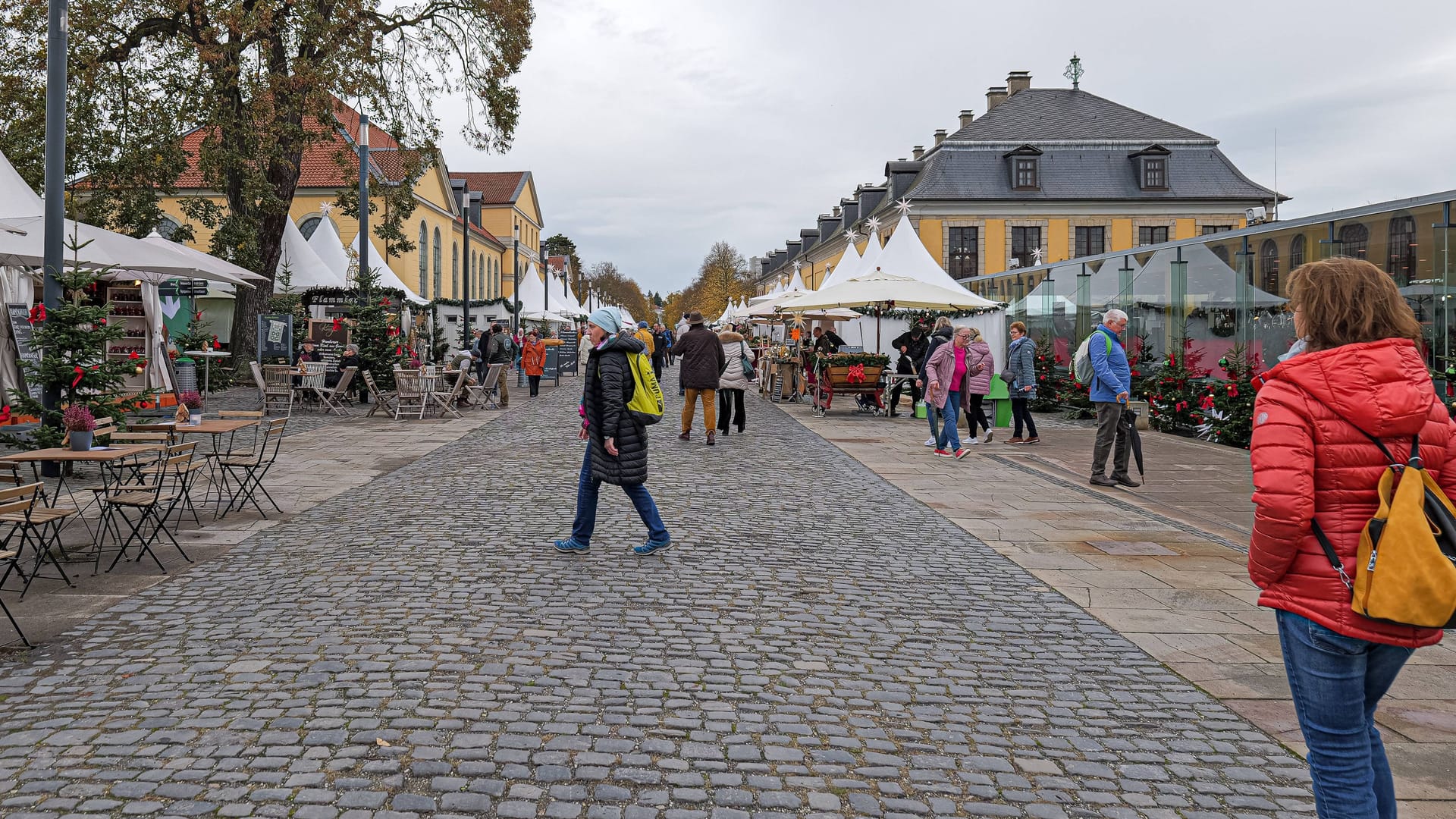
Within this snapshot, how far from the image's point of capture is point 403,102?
24.7 m

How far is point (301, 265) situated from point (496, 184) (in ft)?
206

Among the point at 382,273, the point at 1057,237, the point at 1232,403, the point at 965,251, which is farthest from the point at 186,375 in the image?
the point at 1057,237

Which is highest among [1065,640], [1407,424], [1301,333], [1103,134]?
[1103,134]

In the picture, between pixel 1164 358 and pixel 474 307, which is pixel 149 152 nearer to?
pixel 474 307

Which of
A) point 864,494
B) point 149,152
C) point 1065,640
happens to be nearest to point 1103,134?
point 149,152

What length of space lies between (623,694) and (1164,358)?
589 inches

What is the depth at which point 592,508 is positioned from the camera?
7.52 metres

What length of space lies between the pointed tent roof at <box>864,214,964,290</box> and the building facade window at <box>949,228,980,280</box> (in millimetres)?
32266

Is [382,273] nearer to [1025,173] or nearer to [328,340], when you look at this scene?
[328,340]

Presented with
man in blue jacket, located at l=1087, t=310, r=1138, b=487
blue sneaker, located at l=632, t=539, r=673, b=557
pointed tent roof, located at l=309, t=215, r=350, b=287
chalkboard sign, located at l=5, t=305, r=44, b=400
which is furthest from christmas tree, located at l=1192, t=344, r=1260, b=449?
pointed tent roof, located at l=309, t=215, r=350, b=287

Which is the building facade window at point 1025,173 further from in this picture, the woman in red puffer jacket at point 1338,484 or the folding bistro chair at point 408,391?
the woman in red puffer jacket at point 1338,484

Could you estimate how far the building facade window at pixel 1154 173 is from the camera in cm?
5322

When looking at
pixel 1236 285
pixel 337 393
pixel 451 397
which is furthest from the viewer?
pixel 451 397

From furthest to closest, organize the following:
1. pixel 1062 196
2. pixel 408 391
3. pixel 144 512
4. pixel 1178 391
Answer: pixel 1062 196, pixel 408 391, pixel 1178 391, pixel 144 512
